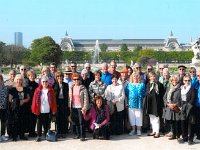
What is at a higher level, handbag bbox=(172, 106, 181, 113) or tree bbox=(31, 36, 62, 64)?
tree bbox=(31, 36, 62, 64)

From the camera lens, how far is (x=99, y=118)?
9.10 meters

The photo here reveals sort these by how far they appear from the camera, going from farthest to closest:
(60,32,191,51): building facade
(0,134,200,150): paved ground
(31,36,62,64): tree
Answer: (60,32,191,51): building facade
(31,36,62,64): tree
(0,134,200,150): paved ground

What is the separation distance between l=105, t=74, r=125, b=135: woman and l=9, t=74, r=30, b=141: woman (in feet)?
6.61

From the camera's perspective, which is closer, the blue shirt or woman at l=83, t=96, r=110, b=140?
woman at l=83, t=96, r=110, b=140

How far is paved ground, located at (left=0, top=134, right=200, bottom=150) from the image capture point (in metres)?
8.20

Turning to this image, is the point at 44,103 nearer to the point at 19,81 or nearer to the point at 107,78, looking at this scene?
the point at 19,81

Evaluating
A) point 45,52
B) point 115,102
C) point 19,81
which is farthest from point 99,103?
point 45,52

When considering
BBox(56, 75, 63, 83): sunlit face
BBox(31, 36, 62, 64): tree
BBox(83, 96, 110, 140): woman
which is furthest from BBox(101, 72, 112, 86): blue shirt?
BBox(31, 36, 62, 64): tree

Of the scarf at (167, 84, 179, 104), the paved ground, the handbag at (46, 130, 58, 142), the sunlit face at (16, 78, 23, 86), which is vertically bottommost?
the paved ground

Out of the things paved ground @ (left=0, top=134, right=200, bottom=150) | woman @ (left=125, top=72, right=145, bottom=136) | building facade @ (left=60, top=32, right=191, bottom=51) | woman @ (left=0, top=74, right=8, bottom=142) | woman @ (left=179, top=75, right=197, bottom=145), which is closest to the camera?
paved ground @ (left=0, top=134, right=200, bottom=150)

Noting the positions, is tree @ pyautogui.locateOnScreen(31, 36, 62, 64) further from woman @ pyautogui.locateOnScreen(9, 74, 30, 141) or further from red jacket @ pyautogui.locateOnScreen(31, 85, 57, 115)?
red jacket @ pyautogui.locateOnScreen(31, 85, 57, 115)

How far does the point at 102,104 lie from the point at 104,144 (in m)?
1.05

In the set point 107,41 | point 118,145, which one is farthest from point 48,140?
point 107,41

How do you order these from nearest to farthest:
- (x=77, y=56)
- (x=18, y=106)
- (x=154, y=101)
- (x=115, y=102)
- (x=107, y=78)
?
1. (x=18, y=106)
2. (x=154, y=101)
3. (x=115, y=102)
4. (x=107, y=78)
5. (x=77, y=56)
